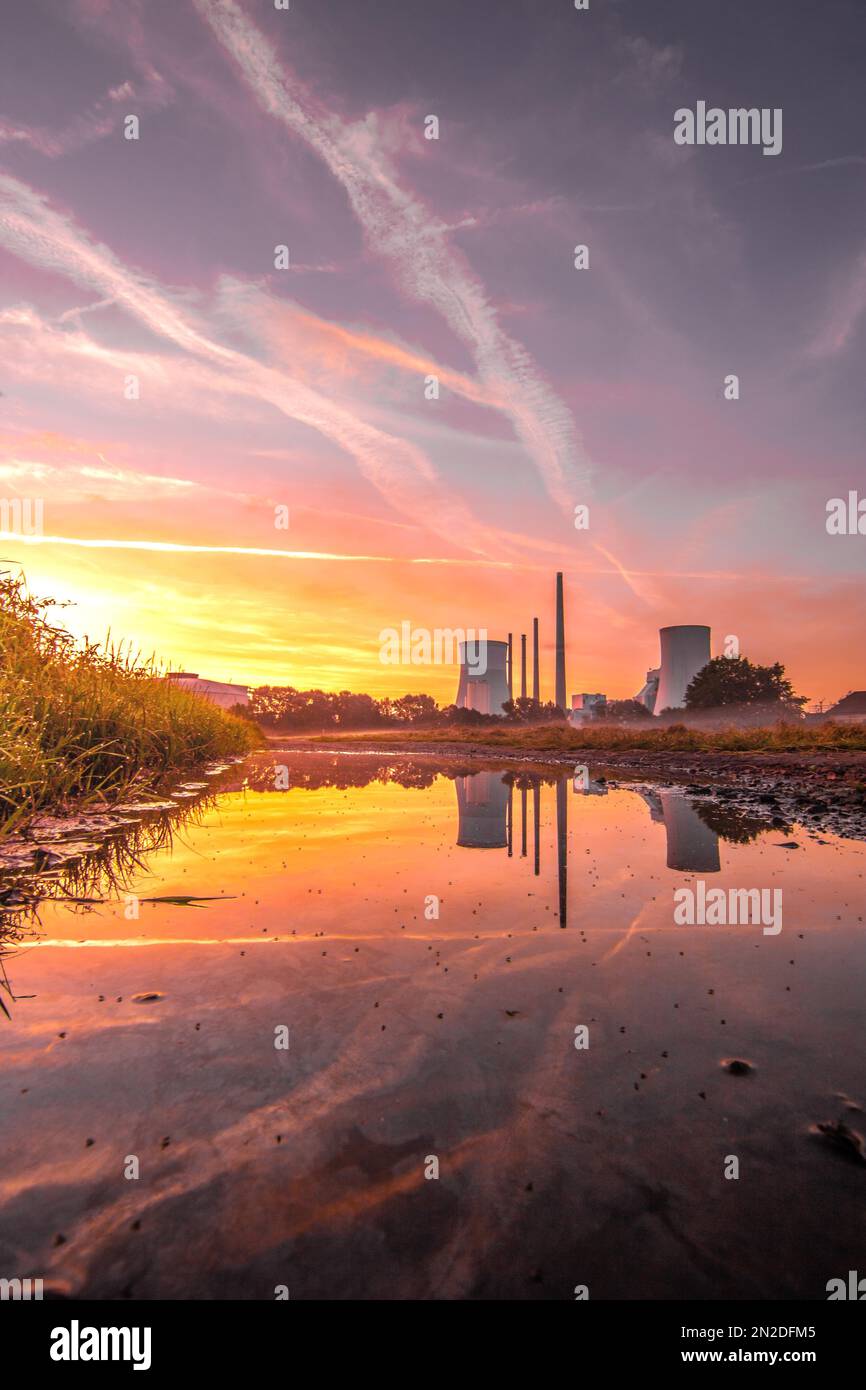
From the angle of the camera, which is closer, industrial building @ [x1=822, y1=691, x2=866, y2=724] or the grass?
the grass

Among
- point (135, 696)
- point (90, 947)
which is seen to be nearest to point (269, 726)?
point (135, 696)

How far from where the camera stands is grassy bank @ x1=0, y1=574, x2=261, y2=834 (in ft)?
18.8

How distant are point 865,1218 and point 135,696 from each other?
416 inches

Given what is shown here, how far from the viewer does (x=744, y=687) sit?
47719mm

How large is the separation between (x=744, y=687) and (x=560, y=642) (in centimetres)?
1412

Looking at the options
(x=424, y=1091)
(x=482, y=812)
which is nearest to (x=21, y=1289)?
(x=424, y=1091)

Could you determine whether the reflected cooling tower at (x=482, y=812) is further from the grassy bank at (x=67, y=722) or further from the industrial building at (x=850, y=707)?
the industrial building at (x=850, y=707)

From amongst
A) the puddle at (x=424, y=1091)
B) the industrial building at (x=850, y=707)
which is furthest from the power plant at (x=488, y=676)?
the puddle at (x=424, y=1091)

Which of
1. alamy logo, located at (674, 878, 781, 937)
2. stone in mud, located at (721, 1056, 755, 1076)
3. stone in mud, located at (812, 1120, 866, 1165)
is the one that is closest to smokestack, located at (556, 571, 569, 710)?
alamy logo, located at (674, 878, 781, 937)

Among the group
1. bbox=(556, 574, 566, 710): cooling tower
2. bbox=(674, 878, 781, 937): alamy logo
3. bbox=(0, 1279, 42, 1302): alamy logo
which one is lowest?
bbox=(674, 878, 781, 937): alamy logo

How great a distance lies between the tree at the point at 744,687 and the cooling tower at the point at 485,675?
2444 cm

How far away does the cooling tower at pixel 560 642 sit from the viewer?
166 ft

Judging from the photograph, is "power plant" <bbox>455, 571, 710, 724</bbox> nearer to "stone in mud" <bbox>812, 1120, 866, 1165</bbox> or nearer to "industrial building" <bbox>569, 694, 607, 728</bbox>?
"industrial building" <bbox>569, 694, 607, 728</bbox>
